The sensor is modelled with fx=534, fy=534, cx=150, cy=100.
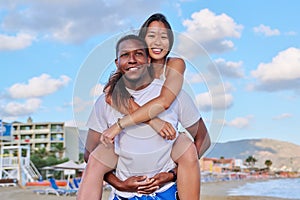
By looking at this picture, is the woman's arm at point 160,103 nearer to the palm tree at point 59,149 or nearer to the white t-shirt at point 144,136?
the white t-shirt at point 144,136

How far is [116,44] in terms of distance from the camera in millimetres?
2393

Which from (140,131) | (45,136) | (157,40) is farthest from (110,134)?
(45,136)

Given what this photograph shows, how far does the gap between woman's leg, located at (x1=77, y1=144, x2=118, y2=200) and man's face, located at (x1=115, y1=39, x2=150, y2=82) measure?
0.35 m

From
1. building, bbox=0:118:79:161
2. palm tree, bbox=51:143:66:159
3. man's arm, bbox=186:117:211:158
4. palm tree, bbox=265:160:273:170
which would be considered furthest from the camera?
palm tree, bbox=265:160:273:170

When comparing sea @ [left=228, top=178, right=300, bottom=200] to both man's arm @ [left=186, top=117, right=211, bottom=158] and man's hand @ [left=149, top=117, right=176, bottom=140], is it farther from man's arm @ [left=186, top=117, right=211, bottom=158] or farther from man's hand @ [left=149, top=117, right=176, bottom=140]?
man's hand @ [left=149, top=117, right=176, bottom=140]

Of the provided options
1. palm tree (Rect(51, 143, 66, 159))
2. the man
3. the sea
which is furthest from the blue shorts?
palm tree (Rect(51, 143, 66, 159))

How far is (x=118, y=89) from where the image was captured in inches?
92.5

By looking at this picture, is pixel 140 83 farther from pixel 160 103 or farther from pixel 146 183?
pixel 146 183

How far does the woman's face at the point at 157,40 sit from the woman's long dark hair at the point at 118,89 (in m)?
0.03

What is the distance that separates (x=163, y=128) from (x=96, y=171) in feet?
1.24

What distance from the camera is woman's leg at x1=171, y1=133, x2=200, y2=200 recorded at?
2350 millimetres

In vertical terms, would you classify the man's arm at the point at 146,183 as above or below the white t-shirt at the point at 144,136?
below

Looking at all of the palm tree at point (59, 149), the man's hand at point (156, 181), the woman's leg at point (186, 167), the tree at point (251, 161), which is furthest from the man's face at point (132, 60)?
the tree at point (251, 161)

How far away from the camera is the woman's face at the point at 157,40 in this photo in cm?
Answer: 237
